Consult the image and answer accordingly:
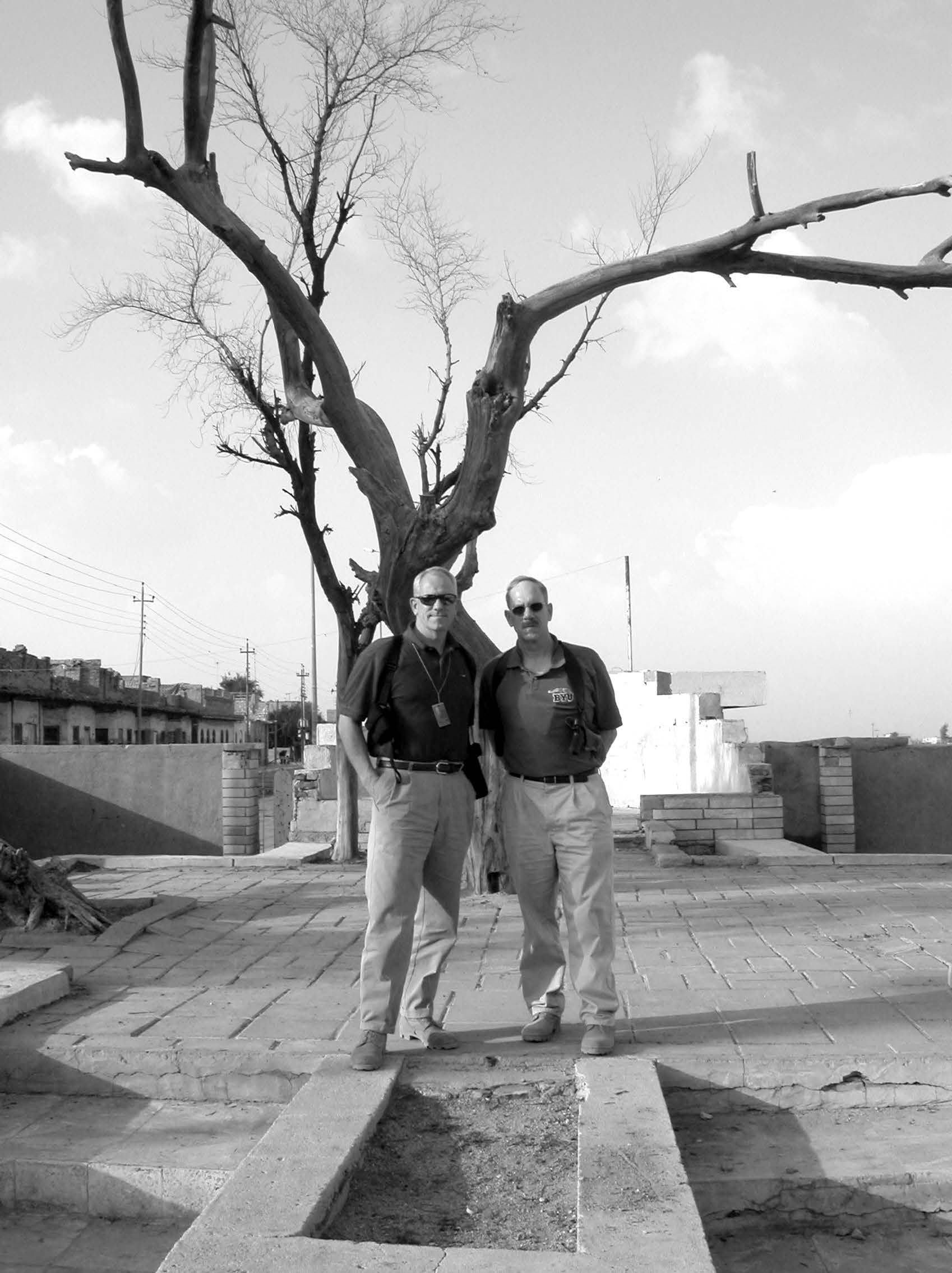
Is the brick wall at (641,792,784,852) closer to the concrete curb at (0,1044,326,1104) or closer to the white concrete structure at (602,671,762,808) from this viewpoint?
the white concrete structure at (602,671,762,808)

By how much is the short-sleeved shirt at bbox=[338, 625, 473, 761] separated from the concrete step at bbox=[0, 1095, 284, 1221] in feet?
4.31

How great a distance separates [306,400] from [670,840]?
5355mm

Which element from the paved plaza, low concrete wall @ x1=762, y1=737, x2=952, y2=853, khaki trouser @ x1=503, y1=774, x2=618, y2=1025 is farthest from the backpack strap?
low concrete wall @ x1=762, y1=737, x2=952, y2=853

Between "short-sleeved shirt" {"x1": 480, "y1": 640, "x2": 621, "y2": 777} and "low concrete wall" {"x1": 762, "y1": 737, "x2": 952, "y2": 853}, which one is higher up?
"short-sleeved shirt" {"x1": 480, "y1": 640, "x2": 621, "y2": 777}

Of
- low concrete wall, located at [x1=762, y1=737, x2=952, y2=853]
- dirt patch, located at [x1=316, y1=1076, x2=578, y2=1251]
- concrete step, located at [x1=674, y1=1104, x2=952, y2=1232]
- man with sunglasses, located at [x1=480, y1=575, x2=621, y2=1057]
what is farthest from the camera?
low concrete wall, located at [x1=762, y1=737, x2=952, y2=853]

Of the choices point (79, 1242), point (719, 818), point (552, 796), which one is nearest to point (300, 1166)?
point (79, 1242)

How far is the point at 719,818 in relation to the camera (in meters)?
11.6

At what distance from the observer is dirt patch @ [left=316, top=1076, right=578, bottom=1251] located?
3.09m

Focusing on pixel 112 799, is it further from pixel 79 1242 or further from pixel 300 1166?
pixel 300 1166

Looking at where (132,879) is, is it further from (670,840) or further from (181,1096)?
(181,1096)

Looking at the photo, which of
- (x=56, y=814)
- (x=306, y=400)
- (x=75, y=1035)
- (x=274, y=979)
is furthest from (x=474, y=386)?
(x=56, y=814)

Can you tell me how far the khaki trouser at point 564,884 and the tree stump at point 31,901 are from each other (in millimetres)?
3208

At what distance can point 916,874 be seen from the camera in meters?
9.51

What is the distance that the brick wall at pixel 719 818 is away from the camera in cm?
1162
